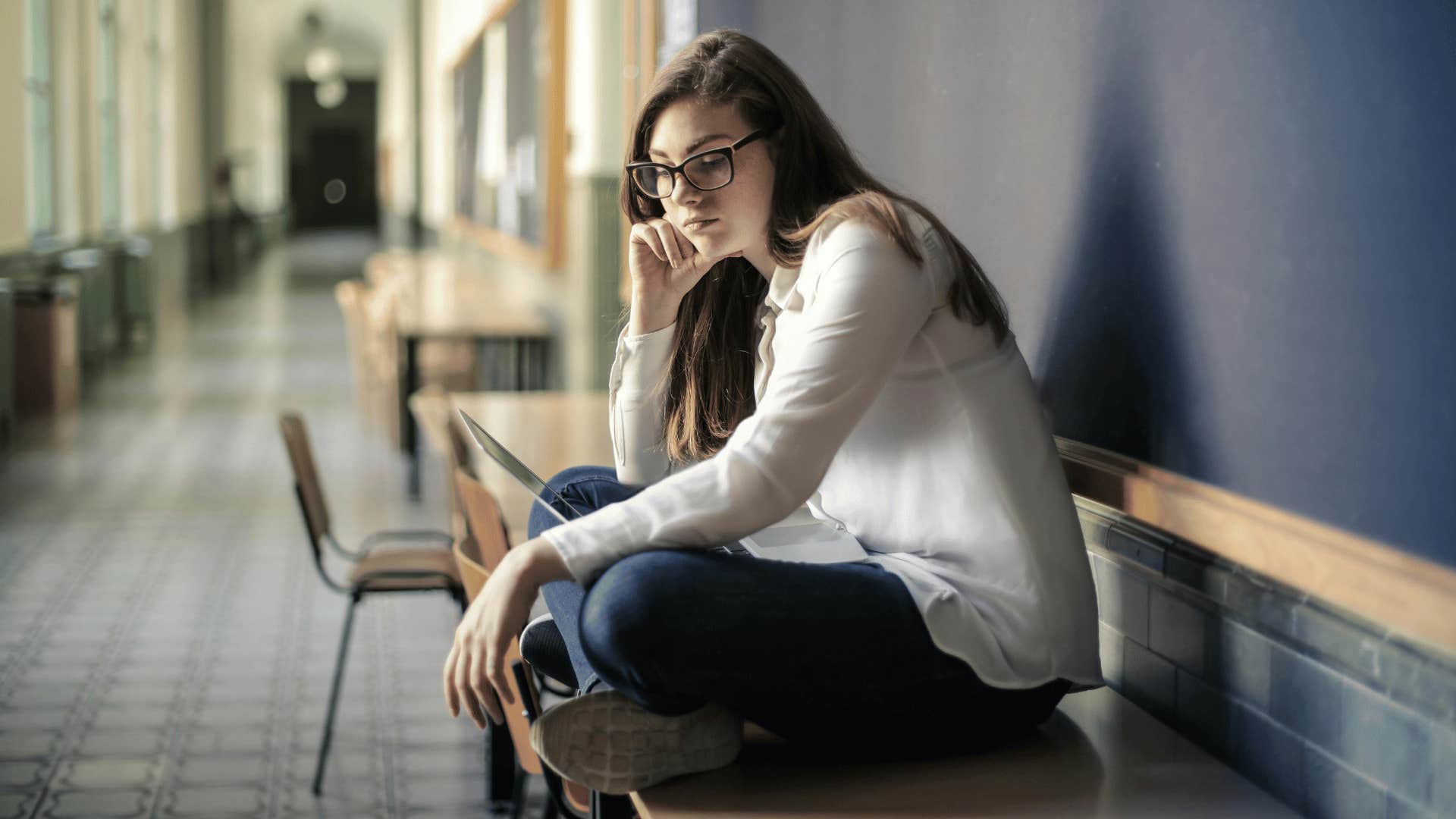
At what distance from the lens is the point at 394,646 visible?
4.04 meters

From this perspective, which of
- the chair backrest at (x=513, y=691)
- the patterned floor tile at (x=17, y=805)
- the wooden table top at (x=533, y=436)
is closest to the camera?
the chair backrest at (x=513, y=691)

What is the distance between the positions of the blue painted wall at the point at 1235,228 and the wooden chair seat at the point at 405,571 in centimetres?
144

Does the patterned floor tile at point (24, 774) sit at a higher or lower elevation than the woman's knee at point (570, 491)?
lower

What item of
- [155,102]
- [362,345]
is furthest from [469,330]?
[155,102]

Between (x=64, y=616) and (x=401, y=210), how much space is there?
2086 centimetres

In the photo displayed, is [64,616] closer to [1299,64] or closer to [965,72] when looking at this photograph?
[965,72]

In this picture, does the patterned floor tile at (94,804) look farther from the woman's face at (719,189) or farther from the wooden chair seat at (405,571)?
the woman's face at (719,189)

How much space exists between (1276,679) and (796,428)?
0.53 m

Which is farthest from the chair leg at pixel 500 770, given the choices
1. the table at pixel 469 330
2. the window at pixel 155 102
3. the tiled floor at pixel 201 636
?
the window at pixel 155 102

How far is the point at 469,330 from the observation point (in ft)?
21.1

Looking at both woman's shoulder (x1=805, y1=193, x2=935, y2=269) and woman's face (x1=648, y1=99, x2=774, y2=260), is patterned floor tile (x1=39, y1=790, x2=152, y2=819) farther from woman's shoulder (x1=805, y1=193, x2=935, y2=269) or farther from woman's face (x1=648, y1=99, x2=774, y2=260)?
woman's shoulder (x1=805, y1=193, x2=935, y2=269)

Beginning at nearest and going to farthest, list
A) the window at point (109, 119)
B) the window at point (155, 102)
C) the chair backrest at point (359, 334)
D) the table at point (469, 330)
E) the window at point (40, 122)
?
the table at point (469, 330), the chair backrest at point (359, 334), the window at point (40, 122), the window at point (109, 119), the window at point (155, 102)

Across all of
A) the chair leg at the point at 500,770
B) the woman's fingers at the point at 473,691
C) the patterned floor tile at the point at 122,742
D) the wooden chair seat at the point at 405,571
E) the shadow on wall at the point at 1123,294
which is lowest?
the patterned floor tile at the point at 122,742

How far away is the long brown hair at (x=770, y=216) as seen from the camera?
150cm
